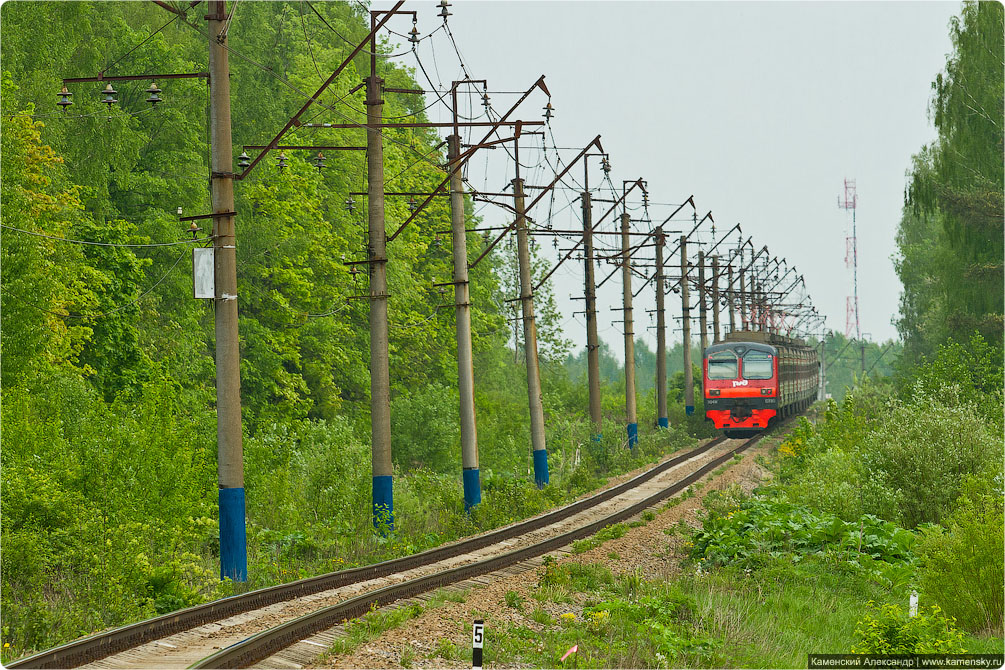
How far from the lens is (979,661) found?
9750 millimetres

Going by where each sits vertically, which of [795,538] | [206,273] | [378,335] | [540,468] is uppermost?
[206,273]

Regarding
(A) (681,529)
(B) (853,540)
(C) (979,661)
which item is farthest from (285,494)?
(C) (979,661)

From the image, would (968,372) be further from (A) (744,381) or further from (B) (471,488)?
(B) (471,488)

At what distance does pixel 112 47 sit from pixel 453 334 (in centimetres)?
1912

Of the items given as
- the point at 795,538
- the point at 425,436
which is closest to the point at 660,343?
the point at 425,436

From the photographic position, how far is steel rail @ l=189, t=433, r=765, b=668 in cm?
963

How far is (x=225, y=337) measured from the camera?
1513 centimetres

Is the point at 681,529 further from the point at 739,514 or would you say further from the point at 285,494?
the point at 285,494

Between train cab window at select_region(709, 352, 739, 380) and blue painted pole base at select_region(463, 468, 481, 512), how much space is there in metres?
18.9

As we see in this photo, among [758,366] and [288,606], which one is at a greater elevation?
[758,366]

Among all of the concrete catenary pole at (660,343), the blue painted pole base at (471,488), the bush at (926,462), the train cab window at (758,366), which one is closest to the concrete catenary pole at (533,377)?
the blue painted pole base at (471,488)

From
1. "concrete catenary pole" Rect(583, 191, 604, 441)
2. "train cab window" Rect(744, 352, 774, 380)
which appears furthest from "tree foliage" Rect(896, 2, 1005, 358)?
"concrete catenary pole" Rect(583, 191, 604, 441)

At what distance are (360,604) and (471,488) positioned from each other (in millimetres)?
11567

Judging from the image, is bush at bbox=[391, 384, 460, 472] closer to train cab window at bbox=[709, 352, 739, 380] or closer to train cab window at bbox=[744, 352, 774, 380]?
train cab window at bbox=[709, 352, 739, 380]
